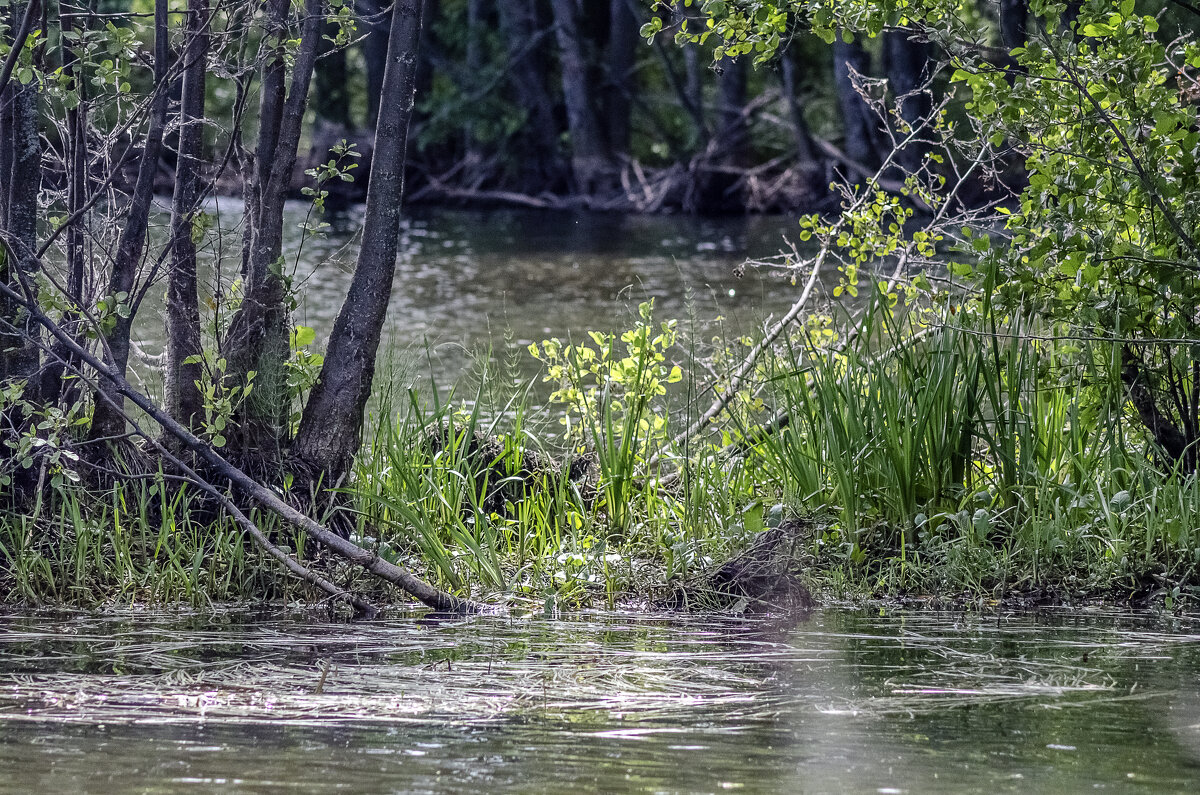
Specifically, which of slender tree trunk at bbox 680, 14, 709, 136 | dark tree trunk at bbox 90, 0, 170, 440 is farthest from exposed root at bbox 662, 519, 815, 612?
slender tree trunk at bbox 680, 14, 709, 136

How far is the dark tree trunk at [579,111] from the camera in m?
31.5

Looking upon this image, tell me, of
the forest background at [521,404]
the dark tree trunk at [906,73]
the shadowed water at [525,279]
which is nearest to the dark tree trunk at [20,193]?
the forest background at [521,404]

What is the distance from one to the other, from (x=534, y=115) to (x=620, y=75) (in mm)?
2760

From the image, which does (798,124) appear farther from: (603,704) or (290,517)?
(603,704)

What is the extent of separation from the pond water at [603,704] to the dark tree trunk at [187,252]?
963 mm

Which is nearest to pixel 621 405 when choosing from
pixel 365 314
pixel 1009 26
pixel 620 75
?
pixel 365 314

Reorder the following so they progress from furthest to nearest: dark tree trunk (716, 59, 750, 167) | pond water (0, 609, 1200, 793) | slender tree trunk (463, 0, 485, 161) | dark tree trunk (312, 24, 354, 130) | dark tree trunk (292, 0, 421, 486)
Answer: dark tree trunk (312, 24, 354, 130), slender tree trunk (463, 0, 485, 161), dark tree trunk (716, 59, 750, 167), dark tree trunk (292, 0, 421, 486), pond water (0, 609, 1200, 793)

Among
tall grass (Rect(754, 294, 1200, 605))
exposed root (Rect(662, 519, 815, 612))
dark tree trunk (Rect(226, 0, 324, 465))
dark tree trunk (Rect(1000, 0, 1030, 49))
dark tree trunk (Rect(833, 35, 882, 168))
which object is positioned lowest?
exposed root (Rect(662, 519, 815, 612))

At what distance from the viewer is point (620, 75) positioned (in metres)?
33.9

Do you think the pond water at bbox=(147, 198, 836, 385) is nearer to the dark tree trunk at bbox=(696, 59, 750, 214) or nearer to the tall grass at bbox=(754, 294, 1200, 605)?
the tall grass at bbox=(754, 294, 1200, 605)

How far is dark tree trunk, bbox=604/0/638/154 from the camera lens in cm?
3347

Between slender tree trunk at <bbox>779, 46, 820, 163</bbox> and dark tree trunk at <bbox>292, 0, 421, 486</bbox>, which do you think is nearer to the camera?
dark tree trunk at <bbox>292, 0, 421, 486</bbox>

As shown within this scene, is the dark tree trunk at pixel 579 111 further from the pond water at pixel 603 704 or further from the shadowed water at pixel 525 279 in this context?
the pond water at pixel 603 704

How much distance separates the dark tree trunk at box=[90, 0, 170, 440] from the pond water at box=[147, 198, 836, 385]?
0.28 meters
